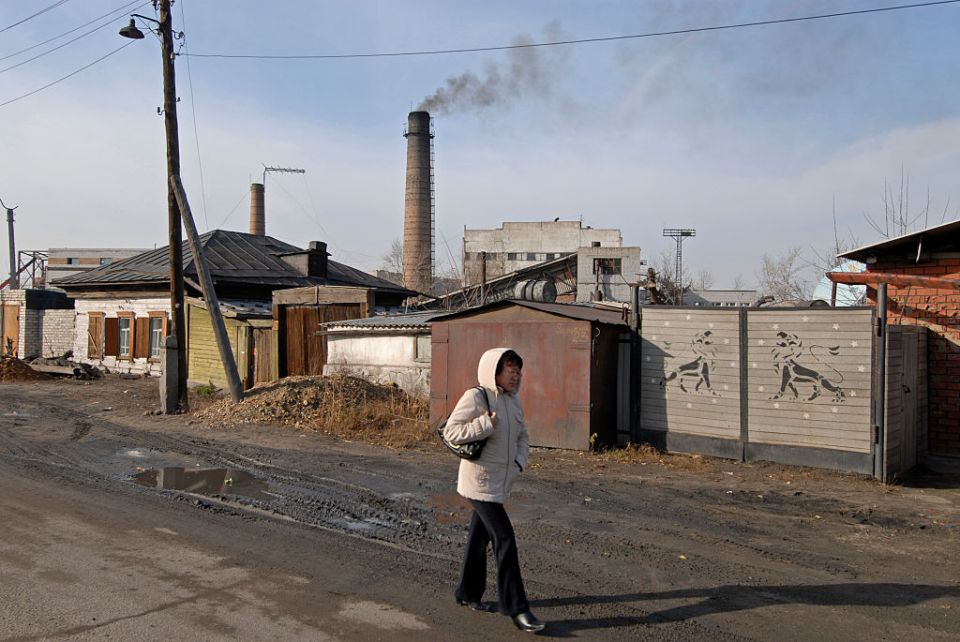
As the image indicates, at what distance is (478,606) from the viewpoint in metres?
4.85

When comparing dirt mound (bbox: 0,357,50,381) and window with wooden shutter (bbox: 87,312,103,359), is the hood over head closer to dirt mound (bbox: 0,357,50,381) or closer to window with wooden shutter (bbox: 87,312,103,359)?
dirt mound (bbox: 0,357,50,381)

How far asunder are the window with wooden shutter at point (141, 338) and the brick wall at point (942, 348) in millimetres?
22058

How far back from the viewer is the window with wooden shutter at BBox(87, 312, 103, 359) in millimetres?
26234

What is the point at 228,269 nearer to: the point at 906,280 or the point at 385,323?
the point at 385,323

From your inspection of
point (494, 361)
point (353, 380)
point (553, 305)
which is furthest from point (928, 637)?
point (353, 380)

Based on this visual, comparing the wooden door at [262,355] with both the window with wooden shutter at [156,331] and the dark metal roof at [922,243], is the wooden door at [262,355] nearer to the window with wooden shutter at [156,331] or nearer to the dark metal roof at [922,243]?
the window with wooden shutter at [156,331]

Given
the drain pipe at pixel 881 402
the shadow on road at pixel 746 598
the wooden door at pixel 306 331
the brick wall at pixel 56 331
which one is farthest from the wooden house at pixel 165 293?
the shadow on road at pixel 746 598

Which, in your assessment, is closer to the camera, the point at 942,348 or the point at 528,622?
the point at 528,622

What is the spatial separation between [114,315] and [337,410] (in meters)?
16.1

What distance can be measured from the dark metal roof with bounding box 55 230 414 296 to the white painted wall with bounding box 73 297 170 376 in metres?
0.64

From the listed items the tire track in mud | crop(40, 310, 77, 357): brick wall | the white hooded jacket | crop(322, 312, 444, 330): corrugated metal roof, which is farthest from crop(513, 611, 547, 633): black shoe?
crop(40, 310, 77, 357): brick wall

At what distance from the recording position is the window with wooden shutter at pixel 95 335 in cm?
2623

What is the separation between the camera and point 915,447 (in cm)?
1040

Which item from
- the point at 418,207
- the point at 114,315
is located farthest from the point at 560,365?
the point at 418,207
